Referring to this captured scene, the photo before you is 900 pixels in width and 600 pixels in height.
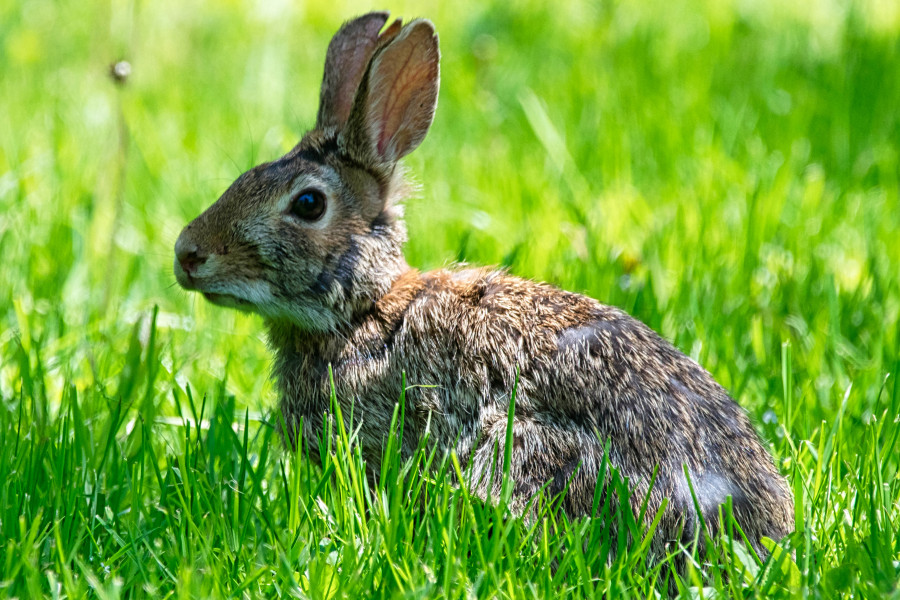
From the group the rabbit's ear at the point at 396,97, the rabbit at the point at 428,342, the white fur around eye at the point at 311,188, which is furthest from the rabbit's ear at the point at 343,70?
the white fur around eye at the point at 311,188

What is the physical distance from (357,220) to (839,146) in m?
3.49

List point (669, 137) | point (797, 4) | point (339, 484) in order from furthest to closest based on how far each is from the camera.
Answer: point (797, 4)
point (669, 137)
point (339, 484)

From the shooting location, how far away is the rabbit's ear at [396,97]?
3559mm

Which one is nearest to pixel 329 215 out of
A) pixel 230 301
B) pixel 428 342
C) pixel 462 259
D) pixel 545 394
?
pixel 230 301

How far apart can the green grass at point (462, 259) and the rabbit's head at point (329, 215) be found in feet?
1.40

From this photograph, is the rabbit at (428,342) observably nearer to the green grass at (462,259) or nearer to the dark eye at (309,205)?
the dark eye at (309,205)

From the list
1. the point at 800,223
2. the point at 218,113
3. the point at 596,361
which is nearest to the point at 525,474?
the point at 596,361

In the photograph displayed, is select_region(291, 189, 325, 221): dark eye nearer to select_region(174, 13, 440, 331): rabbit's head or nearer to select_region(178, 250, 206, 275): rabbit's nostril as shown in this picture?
select_region(174, 13, 440, 331): rabbit's head

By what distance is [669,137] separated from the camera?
6.01m

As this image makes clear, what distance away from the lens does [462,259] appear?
4.32m

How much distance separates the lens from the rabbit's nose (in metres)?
3.43

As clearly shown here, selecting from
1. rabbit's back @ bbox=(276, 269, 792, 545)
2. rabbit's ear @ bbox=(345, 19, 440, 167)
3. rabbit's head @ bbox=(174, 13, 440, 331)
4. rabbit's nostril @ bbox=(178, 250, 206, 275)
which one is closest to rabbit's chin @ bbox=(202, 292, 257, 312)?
rabbit's head @ bbox=(174, 13, 440, 331)

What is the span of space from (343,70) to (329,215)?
667 mm

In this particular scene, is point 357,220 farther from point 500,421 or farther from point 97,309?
point 97,309
